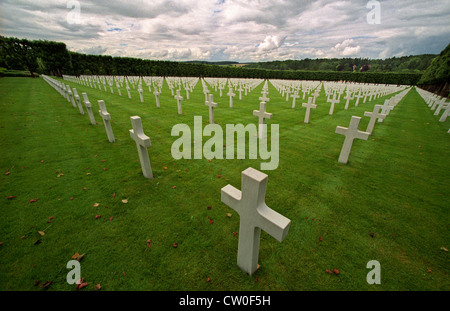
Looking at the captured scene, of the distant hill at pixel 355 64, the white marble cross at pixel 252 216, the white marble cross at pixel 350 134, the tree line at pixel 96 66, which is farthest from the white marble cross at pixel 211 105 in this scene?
the distant hill at pixel 355 64

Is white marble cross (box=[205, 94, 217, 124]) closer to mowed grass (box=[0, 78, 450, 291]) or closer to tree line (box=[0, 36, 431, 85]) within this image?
mowed grass (box=[0, 78, 450, 291])

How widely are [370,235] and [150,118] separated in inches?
389

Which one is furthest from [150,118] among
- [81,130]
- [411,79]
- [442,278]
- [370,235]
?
[411,79]

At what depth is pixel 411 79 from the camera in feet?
172

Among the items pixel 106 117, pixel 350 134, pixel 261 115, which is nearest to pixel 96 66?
pixel 106 117

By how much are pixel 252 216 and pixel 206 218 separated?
1556mm

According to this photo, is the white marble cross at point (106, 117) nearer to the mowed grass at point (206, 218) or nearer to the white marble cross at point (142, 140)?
the mowed grass at point (206, 218)

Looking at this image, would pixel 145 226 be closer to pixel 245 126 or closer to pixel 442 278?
pixel 442 278

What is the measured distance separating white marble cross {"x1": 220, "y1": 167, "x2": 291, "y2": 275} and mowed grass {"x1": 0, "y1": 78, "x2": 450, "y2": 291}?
36 cm

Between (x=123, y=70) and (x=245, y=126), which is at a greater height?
(x=123, y=70)

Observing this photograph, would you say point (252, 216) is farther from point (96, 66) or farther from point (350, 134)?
point (96, 66)

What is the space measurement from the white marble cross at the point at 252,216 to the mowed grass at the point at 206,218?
360mm

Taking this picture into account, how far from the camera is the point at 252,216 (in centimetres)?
190
